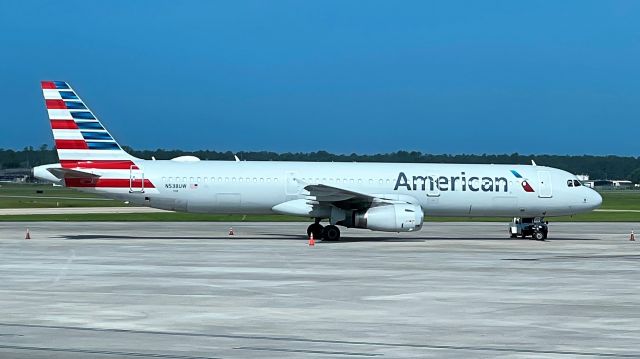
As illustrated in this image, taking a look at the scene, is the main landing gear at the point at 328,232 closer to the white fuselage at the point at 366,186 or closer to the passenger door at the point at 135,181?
the white fuselage at the point at 366,186

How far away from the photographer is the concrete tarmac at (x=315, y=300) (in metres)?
13.7

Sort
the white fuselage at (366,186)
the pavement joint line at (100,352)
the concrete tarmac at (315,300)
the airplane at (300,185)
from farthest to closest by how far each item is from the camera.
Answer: the white fuselage at (366,186) → the airplane at (300,185) → the concrete tarmac at (315,300) → the pavement joint line at (100,352)

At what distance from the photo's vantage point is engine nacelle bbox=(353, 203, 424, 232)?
125ft

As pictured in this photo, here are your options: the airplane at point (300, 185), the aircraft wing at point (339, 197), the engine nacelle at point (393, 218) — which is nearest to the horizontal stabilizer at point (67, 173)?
the airplane at point (300, 185)

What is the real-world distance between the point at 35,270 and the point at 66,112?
15.7 metres

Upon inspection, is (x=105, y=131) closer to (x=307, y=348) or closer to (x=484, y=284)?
(x=484, y=284)

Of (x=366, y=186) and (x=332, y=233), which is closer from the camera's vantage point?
(x=332, y=233)

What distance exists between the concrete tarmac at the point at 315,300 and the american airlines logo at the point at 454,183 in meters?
4.61

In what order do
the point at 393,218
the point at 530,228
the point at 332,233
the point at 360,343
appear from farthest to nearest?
1. the point at 530,228
2. the point at 332,233
3. the point at 393,218
4. the point at 360,343

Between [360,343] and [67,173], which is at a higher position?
[67,173]

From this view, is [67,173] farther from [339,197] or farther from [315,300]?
[315,300]

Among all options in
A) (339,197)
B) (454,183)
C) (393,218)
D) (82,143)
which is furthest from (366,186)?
(82,143)

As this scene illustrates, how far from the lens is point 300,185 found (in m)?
40.6

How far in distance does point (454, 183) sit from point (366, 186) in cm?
350
